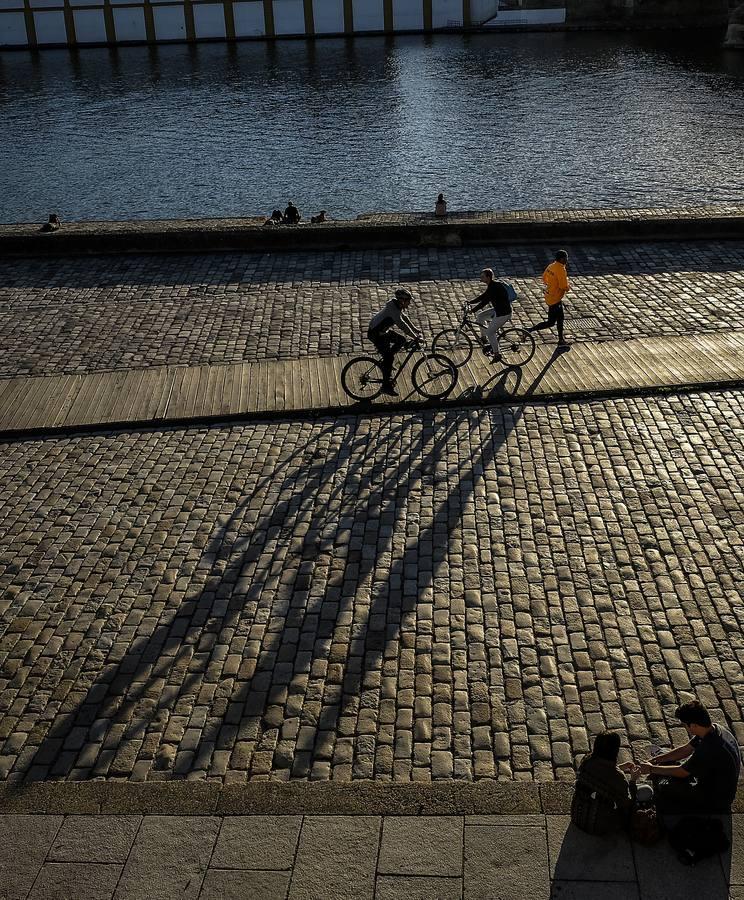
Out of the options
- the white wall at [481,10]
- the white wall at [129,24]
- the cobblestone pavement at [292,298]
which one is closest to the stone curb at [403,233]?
the cobblestone pavement at [292,298]

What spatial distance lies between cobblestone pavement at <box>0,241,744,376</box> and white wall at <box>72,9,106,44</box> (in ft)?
238

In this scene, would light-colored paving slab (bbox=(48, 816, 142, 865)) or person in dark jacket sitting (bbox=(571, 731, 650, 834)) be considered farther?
light-colored paving slab (bbox=(48, 816, 142, 865))

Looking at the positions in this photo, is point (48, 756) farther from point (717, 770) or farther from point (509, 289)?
point (509, 289)

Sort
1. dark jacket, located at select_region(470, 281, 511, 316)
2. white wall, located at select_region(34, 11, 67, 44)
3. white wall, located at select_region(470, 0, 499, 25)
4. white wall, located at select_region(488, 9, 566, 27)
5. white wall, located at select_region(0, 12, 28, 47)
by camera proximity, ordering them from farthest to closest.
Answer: white wall, located at select_region(0, 12, 28, 47) < white wall, located at select_region(34, 11, 67, 44) < white wall, located at select_region(488, 9, 566, 27) < white wall, located at select_region(470, 0, 499, 25) < dark jacket, located at select_region(470, 281, 511, 316)

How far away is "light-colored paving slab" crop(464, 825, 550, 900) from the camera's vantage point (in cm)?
576

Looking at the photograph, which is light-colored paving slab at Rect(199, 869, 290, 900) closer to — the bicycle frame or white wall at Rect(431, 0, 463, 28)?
the bicycle frame

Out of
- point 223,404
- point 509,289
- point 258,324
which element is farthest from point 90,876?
point 258,324

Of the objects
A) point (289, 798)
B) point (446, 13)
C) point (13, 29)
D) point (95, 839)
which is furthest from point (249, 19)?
point (95, 839)

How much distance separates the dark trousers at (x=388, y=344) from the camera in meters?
12.3

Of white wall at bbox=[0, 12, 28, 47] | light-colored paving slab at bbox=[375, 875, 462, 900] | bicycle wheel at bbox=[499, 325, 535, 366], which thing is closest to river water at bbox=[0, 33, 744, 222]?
white wall at bbox=[0, 12, 28, 47]

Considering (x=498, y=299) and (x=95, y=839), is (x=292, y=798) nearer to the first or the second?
(x=95, y=839)

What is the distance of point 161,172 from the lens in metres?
43.3

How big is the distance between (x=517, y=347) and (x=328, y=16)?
7682 centimetres

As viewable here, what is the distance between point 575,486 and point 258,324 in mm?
7369
